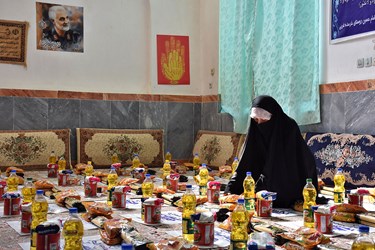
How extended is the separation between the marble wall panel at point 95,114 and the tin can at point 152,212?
3.40m

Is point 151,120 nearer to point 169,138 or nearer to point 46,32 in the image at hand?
point 169,138

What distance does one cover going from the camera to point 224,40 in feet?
19.7

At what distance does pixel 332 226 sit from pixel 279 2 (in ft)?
9.68

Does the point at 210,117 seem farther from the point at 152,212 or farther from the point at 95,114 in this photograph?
the point at 152,212

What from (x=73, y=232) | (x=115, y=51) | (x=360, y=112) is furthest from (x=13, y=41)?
(x=73, y=232)

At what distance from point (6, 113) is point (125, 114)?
1418 mm

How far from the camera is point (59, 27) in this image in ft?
19.4

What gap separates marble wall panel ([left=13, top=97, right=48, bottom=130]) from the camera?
18.7ft

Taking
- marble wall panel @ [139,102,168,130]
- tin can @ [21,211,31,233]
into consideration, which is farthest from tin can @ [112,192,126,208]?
marble wall panel @ [139,102,168,130]

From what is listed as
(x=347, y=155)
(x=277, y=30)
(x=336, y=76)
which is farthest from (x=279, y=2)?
(x=347, y=155)

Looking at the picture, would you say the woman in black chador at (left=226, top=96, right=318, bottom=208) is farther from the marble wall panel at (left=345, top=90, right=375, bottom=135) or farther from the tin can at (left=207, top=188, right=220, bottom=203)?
the marble wall panel at (left=345, top=90, right=375, bottom=135)

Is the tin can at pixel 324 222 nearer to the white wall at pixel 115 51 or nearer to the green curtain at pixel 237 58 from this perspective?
the green curtain at pixel 237 58

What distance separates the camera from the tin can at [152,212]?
2.81 meters

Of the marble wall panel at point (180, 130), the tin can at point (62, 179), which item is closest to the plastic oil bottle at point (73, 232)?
the tin can at point (62, 179)
